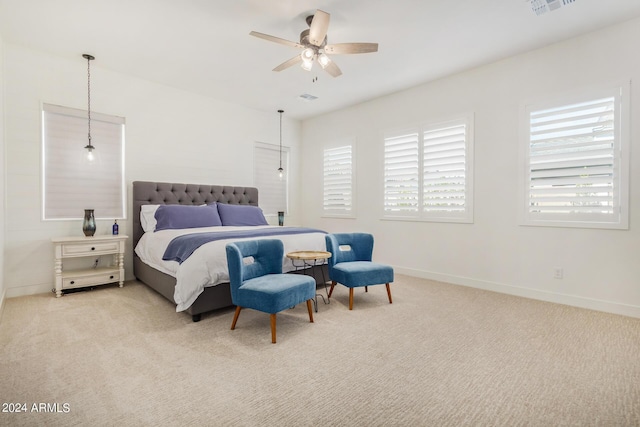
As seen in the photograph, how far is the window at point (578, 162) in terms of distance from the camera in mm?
3193

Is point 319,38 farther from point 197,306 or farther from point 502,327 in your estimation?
point 502,327

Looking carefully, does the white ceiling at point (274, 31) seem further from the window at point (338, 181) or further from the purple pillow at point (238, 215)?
the purple pillow at point (238, 215)

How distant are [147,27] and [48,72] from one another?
1741 millimetres

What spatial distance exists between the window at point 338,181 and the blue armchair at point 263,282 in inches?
117

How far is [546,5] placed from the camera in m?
2.88

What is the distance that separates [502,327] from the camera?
2.86 m

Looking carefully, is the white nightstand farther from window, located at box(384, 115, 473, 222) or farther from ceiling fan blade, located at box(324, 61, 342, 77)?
window, located at box(384, 115, 473, 222)

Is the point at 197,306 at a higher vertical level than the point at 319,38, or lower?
lower

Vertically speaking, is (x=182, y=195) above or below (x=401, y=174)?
below

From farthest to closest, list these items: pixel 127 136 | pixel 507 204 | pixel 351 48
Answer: pixel 127 136 < pixel 507 204 < pixel 351 48

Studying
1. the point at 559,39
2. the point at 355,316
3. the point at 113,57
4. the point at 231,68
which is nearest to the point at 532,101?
the point at 559,39

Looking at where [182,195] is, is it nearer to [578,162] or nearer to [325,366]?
[325,366]

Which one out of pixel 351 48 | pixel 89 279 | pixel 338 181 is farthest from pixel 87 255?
pixel 338 181

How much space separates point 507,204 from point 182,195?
4.69 m
